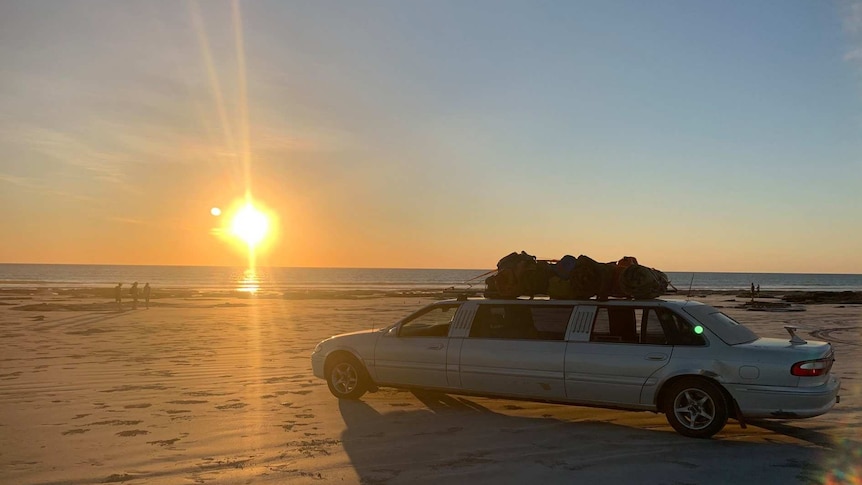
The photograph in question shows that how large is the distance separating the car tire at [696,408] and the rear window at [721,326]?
0.58 meters

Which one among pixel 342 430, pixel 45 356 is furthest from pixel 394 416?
pixel 45 356

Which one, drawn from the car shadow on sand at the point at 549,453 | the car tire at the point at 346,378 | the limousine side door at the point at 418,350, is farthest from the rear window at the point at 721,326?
the car tire at the point at 346,378

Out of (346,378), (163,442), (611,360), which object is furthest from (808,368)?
(163,442)

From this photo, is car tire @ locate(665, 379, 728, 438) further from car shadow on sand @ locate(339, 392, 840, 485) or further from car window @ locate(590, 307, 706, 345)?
car window @ locate(590, 307, 706, 345)

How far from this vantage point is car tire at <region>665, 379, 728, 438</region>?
23.7 ft

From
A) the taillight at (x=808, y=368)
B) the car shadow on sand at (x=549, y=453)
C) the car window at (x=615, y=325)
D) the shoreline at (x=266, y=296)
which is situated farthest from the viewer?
the shoreline at (x=266, y=296)

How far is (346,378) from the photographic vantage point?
9.61 metres

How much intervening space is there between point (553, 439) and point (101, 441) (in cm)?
499

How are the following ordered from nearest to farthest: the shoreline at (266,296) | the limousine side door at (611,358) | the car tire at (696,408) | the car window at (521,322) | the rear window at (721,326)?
the car tire at (696,408) < the rear window at (721,326) < the limousine side door at (611,358) < the car window at (521,322) < the shoreline at (266,296)

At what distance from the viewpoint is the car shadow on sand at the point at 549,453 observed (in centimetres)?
591

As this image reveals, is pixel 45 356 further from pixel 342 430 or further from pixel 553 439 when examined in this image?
pixel 553 439

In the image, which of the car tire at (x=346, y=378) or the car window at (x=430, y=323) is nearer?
the car window at (x=430, y=323)

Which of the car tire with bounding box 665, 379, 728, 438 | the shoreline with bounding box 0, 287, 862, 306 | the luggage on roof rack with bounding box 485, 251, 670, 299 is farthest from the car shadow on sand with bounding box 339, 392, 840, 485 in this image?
the shoreline with bounding box 0, 287, 862, 306

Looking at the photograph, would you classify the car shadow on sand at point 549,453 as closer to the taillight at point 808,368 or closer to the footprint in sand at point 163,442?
the taillight at point 808,368
